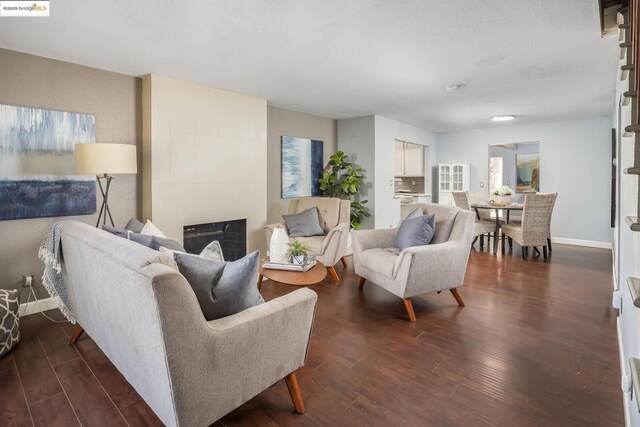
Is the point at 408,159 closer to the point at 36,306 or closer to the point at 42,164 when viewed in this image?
the point at 42,164

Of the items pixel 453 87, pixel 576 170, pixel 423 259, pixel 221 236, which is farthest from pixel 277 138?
pixel 576 170

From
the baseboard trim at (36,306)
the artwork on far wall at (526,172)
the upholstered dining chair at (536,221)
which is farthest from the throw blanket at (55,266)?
the artwork on far wall at (526,172)

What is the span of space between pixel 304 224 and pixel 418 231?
5.55 feet

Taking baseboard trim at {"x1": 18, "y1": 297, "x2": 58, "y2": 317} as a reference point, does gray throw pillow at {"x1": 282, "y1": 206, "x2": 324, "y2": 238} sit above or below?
above

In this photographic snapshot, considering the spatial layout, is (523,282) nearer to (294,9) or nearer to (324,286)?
(324,286)

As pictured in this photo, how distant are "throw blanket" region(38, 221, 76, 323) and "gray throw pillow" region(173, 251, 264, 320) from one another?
1.22m

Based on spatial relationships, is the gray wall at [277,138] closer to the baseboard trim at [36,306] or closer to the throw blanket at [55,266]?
the baseboard trim at [36,306]

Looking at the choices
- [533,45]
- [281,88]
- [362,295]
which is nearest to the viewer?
[533,45]

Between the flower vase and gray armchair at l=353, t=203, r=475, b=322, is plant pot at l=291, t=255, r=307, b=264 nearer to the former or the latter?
the flower vase

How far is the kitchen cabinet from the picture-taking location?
8.06 meters

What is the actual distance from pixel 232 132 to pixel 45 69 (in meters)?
1.90

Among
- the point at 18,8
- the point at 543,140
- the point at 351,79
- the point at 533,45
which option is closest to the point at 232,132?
the point at 351,79

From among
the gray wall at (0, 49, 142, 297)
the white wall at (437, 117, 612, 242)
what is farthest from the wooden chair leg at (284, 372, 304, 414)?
the white wall at (437, 117, 612, 242)

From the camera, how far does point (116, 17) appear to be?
95.3 inches
